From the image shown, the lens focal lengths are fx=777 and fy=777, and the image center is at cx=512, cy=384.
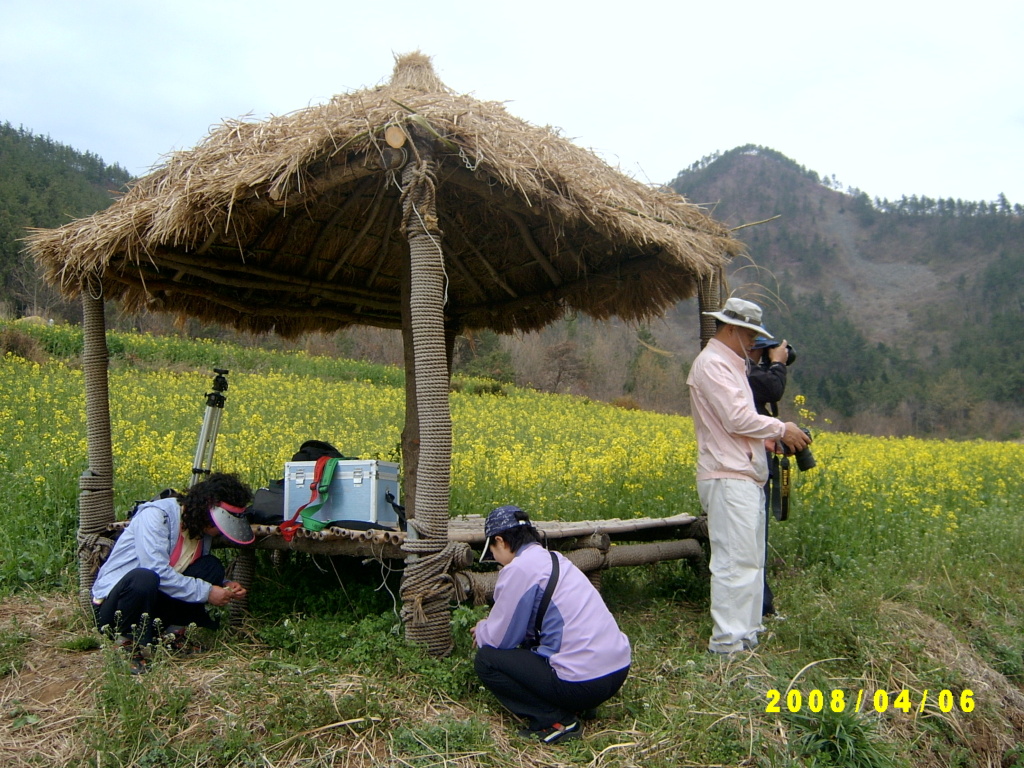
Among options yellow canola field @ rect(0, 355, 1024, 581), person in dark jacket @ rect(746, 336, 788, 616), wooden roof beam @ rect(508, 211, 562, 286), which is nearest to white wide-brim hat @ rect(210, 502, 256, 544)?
yellow canola field @ rect(0, 355, 1024, 581)

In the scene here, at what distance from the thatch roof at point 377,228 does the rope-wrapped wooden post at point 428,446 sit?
274mm

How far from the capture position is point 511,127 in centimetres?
421

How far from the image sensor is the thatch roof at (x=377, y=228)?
3.92 meters

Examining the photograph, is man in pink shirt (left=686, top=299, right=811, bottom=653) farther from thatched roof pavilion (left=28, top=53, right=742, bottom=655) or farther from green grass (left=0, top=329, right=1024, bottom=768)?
thatched roof pavilion (left=28, top=53, right=742, bottom=655)

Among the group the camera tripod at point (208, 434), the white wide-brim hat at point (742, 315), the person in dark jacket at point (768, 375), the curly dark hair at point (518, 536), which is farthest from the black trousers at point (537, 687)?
the camera tripod at point (208, 434)

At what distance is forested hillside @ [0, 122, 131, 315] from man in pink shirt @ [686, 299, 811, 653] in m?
26.9

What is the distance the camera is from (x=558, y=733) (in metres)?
3.27

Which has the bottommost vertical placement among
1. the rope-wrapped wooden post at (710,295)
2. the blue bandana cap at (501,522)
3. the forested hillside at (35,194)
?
the blue bandana cap at (501,522)

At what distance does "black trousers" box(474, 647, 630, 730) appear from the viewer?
3240 millimetres

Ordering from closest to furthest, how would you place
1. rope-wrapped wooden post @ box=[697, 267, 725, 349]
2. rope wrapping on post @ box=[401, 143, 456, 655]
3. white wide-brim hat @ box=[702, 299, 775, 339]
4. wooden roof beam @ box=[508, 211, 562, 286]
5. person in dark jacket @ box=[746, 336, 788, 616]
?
rope wrapping on post @ box=[401, 143, 456, 655], white wide-brim hat @ box=[702, 299, 775, 339], person in dark jacket @ box=[746, 336, 788, 616], wooden roof beam @ box=[508, 211, 562, 286], rope-wrapped wooden post @ box=[697, 267, 725, 349]

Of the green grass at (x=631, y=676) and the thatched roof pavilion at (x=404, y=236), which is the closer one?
the green grass at (x=631, y=676)

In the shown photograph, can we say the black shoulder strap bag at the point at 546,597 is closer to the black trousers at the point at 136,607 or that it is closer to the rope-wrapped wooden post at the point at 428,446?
the rope-wrapped wooden post at the point at 428,446

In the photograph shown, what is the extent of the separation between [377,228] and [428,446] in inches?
83.8

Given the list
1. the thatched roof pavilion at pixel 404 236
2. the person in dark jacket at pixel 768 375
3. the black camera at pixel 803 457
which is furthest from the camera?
the person in dark jacket at pixel 768 375
